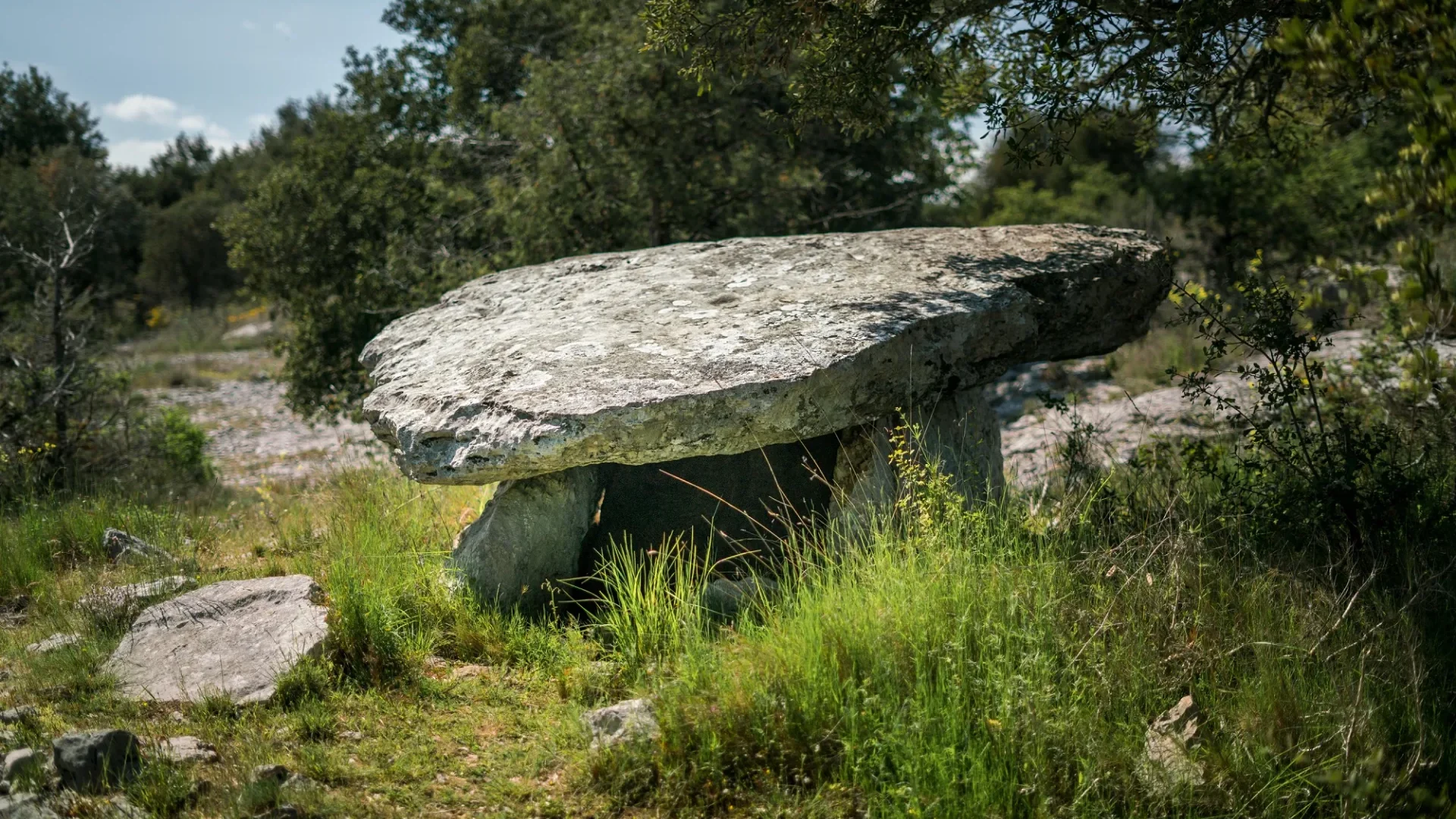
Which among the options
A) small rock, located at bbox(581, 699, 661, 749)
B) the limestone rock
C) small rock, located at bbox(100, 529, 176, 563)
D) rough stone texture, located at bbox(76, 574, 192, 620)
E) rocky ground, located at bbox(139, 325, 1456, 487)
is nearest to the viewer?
the limestone rock

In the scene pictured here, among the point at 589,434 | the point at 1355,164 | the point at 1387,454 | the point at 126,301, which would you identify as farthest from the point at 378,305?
the point at 126,301

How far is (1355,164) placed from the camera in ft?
58.9

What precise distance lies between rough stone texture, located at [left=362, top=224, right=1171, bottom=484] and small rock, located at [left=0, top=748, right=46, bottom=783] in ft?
6.56

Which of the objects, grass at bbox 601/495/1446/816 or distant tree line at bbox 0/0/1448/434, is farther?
distant tree line at bbox 0/0/1448/434

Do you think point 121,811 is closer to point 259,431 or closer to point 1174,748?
point 1174,748

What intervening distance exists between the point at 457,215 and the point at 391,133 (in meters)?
2.15

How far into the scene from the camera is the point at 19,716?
4.57 meters

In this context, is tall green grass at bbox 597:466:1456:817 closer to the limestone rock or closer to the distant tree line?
the limestone rock

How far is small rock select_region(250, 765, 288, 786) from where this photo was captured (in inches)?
155

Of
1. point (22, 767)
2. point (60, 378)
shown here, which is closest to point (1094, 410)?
point (60, 378)

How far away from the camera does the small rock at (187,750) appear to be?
417cm

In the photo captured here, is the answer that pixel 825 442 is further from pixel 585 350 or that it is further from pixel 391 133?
pixel 391 133

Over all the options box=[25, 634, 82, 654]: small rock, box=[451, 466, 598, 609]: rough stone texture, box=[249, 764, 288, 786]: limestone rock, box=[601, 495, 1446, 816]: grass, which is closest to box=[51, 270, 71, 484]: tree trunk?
box=[25, 634, 82, 654]: small rock

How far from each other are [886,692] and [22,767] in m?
3.28
